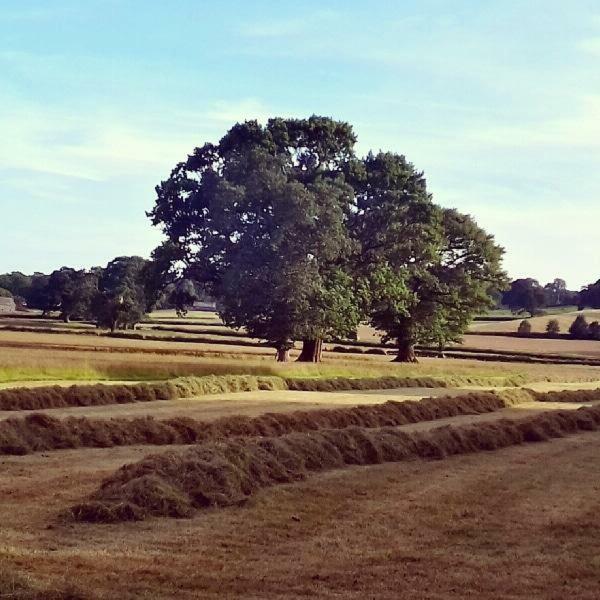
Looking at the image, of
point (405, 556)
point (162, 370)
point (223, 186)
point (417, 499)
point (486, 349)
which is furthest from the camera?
point (486, 349)

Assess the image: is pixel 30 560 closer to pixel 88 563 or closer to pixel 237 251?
pixel 88 563

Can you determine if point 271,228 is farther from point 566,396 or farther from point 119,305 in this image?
point 119,305

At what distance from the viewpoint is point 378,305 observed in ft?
156

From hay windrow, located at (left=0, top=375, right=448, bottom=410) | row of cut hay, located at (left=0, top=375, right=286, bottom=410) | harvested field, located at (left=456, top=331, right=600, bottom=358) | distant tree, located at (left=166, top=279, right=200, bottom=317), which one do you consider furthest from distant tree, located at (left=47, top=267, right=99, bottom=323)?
row of cut hay, located at (left=0, top=375, right=286, bottom=410)

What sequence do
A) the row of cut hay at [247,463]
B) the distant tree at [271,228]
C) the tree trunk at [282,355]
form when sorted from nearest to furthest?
the row of cut hay at [247,463]
the distant tree at [271,228]
the tree trunk at [282,355]

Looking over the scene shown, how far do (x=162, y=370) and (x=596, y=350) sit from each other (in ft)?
158

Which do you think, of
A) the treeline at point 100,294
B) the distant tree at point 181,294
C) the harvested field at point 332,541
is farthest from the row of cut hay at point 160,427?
the treeline at point 100,294

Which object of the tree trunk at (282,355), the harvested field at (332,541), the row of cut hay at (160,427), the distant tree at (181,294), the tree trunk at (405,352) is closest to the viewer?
the harvested field at (332,541)

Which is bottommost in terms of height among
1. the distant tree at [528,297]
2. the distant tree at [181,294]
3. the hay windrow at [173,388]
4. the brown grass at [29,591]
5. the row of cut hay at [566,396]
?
the row of cut hay at [566,396]

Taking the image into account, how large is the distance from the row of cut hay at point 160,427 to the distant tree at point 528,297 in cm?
10643

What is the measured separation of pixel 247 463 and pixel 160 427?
5.66 m

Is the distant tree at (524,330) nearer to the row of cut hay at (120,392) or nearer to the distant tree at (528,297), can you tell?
the distant tree at (528,297)

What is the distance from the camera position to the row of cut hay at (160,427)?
16.4 m

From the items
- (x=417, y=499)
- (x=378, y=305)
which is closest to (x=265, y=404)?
(x=417, y=499)
